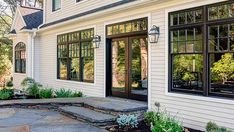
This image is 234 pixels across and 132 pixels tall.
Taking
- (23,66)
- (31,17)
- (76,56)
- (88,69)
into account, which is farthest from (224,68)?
(31,17)

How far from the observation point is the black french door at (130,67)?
9109 mm

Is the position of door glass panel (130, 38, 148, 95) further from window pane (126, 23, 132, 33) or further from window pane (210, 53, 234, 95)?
window pane (210, 53, 234, 95)

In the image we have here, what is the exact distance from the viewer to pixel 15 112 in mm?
9609

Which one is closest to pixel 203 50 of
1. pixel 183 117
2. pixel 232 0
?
pixel 232 0

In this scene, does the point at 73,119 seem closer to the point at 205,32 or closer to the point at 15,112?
the point at 15,112

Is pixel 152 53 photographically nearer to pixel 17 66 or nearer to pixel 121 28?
pixel 121 28

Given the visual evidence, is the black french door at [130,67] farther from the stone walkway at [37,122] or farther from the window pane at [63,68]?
the window pane at [63,68]

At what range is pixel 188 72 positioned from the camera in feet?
24.9

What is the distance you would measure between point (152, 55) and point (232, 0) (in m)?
2.74

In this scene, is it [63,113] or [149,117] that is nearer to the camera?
[149,117]

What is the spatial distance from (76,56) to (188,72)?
6.19 m

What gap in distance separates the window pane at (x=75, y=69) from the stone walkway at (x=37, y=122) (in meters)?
3.03

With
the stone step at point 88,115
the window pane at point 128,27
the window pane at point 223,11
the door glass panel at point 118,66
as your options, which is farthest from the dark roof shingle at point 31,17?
the window pane at point 223,11

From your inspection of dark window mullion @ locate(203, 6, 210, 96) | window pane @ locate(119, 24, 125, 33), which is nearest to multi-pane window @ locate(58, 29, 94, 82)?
window pane @ locate(119, 24, 125, 33)
